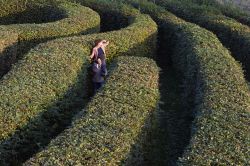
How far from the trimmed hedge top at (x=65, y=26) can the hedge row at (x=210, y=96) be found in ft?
11.0

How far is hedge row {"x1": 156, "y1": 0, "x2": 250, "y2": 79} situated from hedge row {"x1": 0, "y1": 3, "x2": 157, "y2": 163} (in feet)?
16.3

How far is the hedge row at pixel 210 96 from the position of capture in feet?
26.6

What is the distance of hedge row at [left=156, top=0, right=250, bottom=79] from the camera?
57.9 ft

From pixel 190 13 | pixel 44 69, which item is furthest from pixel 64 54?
pixel 190 13

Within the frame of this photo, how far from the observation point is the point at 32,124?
381 inches

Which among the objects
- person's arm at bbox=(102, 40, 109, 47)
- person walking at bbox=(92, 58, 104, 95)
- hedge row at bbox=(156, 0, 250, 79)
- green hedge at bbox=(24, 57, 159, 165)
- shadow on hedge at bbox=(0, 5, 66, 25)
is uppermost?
green hedge at bbox=(24, 57, 159, 165)

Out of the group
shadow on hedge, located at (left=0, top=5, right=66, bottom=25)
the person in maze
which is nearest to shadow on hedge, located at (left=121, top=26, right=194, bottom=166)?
the person in maze

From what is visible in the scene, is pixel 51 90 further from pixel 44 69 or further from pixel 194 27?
pixel 194 27

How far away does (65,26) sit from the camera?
56.3 ft

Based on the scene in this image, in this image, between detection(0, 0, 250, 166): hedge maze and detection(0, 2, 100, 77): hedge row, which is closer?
detection(0, 0, 250, 166): hedge maze

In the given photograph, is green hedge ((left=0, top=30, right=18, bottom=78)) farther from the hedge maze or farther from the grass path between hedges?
the grass path between hedges

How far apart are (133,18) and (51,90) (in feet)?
32.2

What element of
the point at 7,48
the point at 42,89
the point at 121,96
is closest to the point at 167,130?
the point at 121,96

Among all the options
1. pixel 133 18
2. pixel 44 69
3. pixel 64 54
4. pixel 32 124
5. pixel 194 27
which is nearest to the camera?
pixel 32 124
